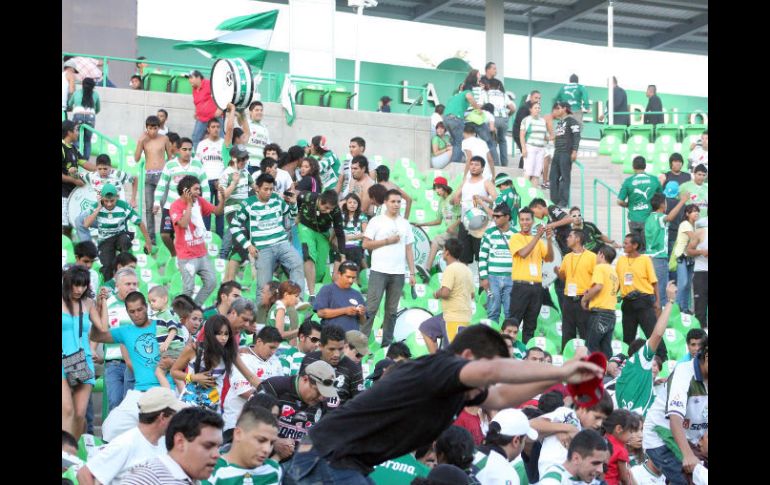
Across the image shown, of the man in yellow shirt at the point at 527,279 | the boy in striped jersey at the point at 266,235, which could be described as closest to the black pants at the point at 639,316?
the man in yellow shirt at the point at 527,279

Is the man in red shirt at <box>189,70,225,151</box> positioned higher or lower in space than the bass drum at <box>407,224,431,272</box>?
higher

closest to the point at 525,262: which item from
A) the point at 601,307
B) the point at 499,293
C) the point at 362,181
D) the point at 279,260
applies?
the point at 499,293

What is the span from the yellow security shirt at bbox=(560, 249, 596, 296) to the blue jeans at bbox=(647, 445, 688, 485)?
13.8 ft

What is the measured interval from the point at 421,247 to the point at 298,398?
7.63m

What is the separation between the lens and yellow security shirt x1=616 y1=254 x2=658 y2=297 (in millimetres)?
13516

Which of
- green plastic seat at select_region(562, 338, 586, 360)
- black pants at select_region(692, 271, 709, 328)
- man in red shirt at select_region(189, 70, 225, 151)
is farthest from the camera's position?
man in red shirt at select_region(189, 70, 225, 151)

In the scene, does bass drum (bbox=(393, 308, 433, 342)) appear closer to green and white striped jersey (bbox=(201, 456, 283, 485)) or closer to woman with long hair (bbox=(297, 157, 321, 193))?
woman with long hair (bbox=(297, 157, 321, 193))

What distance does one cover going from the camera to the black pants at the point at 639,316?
44.4 feet

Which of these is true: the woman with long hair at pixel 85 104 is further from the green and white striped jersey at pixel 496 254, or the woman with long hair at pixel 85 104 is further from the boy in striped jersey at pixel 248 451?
the boy in striped jersey at pixel 248 451

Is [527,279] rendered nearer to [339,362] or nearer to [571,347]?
[571,347]

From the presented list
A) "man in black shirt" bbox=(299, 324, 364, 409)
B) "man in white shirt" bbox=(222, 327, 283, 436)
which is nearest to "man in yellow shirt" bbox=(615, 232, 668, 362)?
"man in white shirt" bbox=(222, 327, 283, 436)

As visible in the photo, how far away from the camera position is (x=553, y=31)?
30.8m

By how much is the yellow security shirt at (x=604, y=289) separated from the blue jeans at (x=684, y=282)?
7.68 ft

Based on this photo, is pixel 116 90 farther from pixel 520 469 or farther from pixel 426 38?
pixel 426 38
